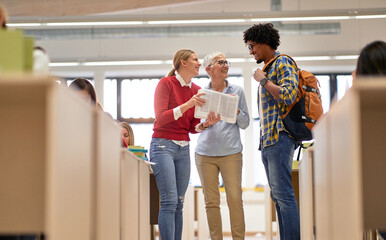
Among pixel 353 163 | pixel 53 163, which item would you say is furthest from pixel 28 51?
pixel 353 163

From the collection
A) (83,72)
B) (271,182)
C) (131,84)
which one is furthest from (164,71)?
(271,182)

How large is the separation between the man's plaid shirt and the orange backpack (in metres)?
0.05

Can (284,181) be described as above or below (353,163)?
below

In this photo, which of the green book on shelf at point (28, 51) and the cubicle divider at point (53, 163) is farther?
the green book on shelf at point (28, 51)

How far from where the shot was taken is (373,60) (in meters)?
2.34

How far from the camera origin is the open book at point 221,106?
4117 mm

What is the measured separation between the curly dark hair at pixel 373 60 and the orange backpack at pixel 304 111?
1017 mm

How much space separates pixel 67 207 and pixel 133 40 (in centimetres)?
907

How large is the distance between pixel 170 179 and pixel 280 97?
0.95 m

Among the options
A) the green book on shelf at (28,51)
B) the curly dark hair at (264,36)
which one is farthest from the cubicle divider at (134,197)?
the green book on shelf at (28,51)

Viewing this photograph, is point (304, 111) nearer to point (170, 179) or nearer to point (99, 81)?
point (170, 179)

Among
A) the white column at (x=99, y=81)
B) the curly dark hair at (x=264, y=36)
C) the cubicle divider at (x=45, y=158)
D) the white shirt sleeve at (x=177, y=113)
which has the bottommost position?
the cubicle divider at (x=45, y=158)

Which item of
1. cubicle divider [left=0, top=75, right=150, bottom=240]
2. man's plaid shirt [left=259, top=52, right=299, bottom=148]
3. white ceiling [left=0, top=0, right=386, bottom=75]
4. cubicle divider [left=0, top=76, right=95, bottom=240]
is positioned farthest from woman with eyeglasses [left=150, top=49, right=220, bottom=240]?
white ceiling [left=0, top=0, right=386, bottom=75]

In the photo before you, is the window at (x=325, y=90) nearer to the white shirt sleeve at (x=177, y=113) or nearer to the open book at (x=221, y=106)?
the open book at (x=221, y=106)
